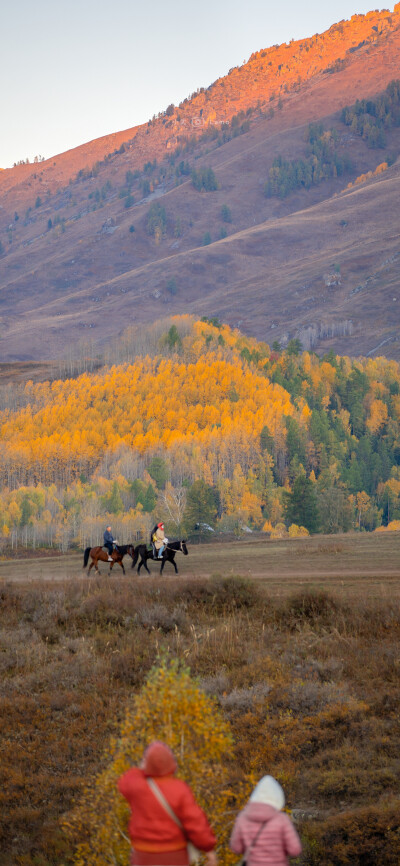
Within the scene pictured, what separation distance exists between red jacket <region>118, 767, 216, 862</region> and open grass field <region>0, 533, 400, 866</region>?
1.92m

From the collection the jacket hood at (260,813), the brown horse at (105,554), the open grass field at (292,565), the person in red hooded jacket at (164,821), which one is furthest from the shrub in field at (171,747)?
the brown horse at (105,554)

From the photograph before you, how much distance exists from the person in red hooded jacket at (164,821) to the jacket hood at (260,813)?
396mm

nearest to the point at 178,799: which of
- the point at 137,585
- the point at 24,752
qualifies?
the point at 24,752

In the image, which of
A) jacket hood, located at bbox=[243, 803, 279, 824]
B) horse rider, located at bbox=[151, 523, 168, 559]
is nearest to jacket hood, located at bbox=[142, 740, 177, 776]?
jacket hood, located at bbox=[243, 803, 279, 824]

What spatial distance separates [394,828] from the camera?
10172mm

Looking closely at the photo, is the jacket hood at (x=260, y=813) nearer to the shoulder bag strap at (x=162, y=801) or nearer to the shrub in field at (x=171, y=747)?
the shoulder bag strap at (x=162, y=801)

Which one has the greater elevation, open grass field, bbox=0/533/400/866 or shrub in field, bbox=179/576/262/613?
shrub in field, bbox=179/576/262/613

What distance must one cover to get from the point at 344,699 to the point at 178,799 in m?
9.48

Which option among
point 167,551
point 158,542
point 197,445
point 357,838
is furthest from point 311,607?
point 197,445

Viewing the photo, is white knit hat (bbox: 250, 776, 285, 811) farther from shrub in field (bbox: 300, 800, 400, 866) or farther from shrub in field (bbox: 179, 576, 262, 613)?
shrub in field (bbox: 179, 576, 262, 613)

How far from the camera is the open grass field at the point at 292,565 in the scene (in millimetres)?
23672

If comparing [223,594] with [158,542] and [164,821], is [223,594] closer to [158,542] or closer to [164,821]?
[158,542]

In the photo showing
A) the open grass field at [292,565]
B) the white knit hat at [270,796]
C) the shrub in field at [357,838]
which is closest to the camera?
the white knit hat at [270,796]

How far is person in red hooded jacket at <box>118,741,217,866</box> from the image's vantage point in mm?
6168
